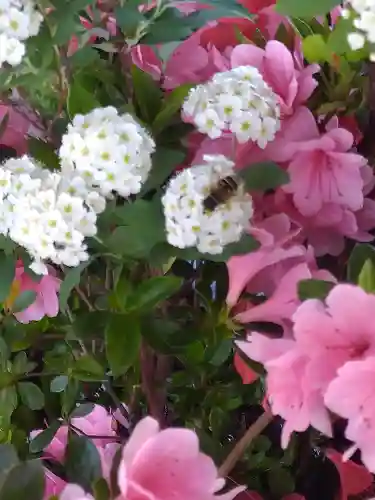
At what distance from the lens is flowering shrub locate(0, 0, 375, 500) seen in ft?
1.54

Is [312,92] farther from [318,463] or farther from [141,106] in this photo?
[318,463]

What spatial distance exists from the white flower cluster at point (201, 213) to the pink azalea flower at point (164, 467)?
13 cm

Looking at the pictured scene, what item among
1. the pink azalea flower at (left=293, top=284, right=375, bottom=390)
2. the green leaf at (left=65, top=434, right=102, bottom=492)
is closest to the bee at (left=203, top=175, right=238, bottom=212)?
the pink azalea flower at (left=293, top=284, right=375, bottom=390)

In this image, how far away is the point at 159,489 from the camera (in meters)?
0.48

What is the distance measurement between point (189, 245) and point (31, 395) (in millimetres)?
260

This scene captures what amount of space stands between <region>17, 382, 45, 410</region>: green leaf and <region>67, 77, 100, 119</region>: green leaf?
0.88ft

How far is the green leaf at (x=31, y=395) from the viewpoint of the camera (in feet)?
2.12

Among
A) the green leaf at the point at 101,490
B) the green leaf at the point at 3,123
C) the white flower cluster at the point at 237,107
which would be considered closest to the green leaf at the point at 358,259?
the white flower cluster at the point at 237,107

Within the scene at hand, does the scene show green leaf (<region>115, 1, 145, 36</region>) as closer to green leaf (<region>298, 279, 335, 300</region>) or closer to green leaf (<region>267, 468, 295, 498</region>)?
green leaf (<region>298, 279, 335, 300</region>)

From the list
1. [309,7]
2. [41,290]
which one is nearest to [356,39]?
[309,7]

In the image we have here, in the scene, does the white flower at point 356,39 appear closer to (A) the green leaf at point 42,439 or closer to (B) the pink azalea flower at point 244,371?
(B) the pink azalea flower at point 244,371

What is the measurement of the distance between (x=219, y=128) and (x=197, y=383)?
0.26 m

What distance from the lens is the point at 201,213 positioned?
0.48m

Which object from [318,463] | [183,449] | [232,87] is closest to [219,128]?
[232,87]
